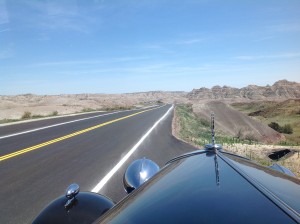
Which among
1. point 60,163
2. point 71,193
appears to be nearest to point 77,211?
point 71,193

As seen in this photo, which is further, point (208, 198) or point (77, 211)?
point (77, 211)

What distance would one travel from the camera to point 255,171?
2.60 metres

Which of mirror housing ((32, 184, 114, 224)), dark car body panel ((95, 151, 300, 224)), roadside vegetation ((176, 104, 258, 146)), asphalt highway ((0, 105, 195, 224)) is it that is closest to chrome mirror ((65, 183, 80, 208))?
mirror housing ((32, 184, 114, 224))

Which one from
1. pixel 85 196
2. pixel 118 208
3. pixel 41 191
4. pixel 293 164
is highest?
pixel 118 208

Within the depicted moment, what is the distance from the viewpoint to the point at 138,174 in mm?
3916

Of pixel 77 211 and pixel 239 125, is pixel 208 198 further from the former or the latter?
pixel 239 125

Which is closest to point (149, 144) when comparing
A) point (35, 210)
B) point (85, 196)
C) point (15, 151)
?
point (15, 151)

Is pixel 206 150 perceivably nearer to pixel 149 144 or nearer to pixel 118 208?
pixel 118 208

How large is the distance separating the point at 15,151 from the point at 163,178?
10.1 m

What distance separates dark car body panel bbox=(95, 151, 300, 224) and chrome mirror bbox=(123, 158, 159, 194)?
1.03 metres

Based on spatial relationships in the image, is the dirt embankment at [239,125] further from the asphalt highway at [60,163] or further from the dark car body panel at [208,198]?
the dark car body panel at [208,198]

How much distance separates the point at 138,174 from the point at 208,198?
77.1 inches

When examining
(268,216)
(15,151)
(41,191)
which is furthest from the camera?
(15,151)

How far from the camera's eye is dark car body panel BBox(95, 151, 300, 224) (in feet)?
5.82
